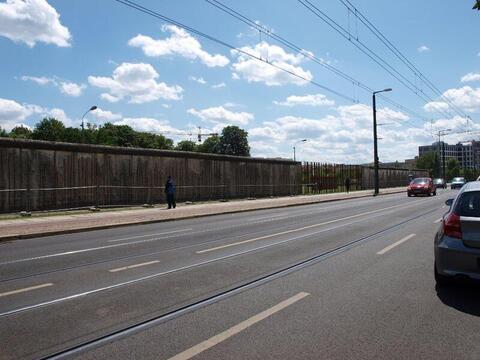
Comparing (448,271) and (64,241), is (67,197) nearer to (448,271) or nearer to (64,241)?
(64,241)

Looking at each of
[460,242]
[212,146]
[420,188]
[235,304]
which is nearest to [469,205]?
[460,242]

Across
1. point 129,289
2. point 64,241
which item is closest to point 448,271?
point 129,289

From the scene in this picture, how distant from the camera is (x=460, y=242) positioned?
227 inches

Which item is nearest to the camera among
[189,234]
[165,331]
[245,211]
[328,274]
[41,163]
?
[165,331]

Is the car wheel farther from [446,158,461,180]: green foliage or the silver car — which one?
[446,158,461,180]: green foliage

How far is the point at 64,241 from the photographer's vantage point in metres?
12.1

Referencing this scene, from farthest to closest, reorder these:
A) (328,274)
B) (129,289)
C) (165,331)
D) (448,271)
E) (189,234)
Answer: (189,234) < (328,274) < (129,289) < (448,271) < (165,331)

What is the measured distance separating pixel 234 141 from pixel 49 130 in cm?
4537

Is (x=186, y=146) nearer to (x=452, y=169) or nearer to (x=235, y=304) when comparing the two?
(x=452, y=169)

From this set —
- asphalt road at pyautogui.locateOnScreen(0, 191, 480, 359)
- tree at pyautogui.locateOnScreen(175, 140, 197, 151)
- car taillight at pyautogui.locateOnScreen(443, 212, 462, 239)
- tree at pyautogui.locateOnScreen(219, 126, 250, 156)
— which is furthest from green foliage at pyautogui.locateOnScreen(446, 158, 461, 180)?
car taillight at pyautogui.locateOnScreen(443, 212, 462, 239)

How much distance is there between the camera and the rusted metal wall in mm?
19469

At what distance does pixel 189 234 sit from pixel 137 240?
1.69 meters

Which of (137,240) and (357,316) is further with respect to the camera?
(137,240)

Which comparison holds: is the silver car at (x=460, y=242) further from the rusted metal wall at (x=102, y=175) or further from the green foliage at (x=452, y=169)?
the green foliage at (x=452, y=169)
